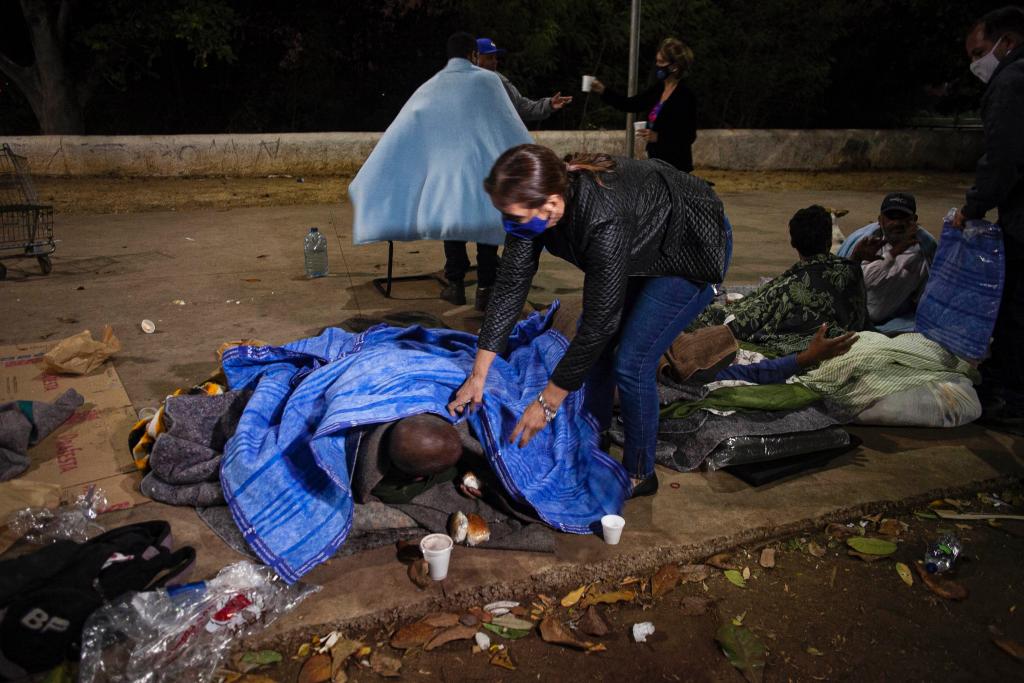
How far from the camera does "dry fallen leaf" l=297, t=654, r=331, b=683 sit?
235cm

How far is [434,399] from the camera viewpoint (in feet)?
9.80

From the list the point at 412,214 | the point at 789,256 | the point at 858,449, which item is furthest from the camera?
the point at 789,256

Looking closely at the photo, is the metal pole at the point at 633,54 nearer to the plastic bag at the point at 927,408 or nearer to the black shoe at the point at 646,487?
the plastic bag at the point at 927,408

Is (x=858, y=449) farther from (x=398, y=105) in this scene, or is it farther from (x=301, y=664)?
(x=398, y=105)

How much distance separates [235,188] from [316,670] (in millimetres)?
9908

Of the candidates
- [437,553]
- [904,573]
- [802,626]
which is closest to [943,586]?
[904,573]

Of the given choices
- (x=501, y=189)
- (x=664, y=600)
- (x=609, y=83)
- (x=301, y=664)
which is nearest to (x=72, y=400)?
(x=301, y=664)

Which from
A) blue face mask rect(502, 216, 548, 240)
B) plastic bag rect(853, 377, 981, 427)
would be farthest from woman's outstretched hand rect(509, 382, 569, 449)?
plastic bag rect(853, 377, 981, 427)

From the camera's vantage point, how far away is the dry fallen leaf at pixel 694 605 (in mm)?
2729

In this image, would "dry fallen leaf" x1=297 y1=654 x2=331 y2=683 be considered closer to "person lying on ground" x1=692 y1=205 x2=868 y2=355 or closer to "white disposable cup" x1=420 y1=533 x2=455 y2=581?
"white disposable cup" x1=420 y1=533 x2=455 y2=581

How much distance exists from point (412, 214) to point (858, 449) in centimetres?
309

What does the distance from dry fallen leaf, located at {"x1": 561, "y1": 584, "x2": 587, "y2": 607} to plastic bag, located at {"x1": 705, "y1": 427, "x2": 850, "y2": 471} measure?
104cm

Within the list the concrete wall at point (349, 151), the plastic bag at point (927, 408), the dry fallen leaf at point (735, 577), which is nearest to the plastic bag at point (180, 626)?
the dry fallen leaf at point (735, 577)

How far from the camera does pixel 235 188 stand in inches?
437
